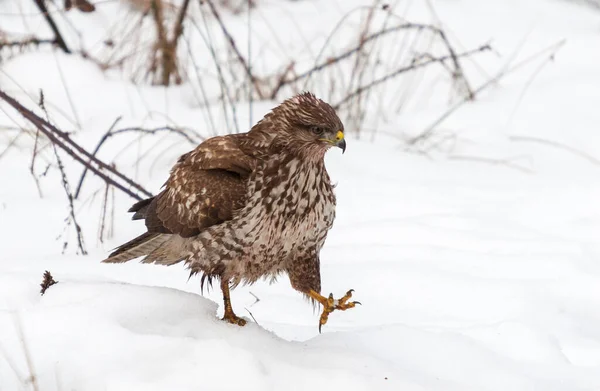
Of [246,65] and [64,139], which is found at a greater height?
[246,65]

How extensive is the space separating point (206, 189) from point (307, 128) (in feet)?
1.52

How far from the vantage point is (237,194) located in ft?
11.2

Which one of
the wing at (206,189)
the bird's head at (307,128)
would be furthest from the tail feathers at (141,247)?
the bird's head at (307,128)

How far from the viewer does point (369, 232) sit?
539 cm

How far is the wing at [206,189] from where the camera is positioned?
3.43m

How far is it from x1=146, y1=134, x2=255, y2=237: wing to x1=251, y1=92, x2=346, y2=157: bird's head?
15 centimetres

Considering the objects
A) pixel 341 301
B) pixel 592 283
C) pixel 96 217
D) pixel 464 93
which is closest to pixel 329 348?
pixel 341 301

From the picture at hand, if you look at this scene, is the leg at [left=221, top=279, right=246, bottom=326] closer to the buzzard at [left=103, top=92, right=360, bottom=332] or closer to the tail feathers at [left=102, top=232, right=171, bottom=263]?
the buzzard at [left=103, top=92, right=360, bottom=332]

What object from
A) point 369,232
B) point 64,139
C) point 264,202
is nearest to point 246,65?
point 369,232

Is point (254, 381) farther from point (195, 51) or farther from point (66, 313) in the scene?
point (195, 51)

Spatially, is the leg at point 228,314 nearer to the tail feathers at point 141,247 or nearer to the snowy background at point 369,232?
the snowy background at point 369,232

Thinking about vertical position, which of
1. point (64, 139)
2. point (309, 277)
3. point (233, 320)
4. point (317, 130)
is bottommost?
point (233, 320)

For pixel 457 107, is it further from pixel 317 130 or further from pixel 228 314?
pixel 228 314

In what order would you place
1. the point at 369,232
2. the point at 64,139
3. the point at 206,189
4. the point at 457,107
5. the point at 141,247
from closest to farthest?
1. the point at 206,189
2. the point at 141,247
3. the point at 64,139
4. the point at 369,232
5. the point at 457,107
